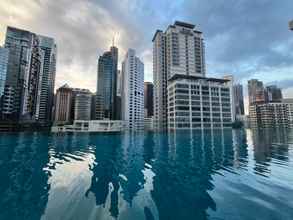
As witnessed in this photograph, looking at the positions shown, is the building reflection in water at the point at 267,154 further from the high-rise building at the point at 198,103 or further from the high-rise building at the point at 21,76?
the high-rise building at the point at 21,76

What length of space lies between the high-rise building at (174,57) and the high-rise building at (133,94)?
101 ft

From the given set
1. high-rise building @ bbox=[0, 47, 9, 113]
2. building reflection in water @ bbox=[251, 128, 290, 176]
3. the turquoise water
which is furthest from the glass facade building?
building reflection in water @ bbox=[251, 128, 290, 176]

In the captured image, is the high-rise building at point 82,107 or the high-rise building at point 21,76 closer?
the high-rise building at point 21,76

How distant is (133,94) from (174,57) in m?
58.8

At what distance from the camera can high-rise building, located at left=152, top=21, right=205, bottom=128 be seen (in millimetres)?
135625

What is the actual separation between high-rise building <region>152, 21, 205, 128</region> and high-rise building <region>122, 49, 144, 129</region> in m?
30.8

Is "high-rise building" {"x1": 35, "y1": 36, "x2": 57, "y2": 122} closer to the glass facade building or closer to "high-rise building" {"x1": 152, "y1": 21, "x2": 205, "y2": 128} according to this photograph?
the glass facade building

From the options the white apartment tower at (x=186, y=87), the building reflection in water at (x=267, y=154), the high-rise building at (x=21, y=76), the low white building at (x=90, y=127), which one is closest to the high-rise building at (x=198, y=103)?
the white apartment tower at (x=186, y=87)

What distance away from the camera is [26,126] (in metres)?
96.1

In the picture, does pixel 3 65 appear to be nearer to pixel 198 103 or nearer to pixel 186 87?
pixel 186 87

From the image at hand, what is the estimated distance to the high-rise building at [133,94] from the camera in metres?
164

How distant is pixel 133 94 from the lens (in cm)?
17162

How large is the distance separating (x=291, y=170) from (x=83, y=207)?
54.6 ft

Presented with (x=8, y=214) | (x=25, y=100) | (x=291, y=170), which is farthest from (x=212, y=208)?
(x=25, y=100)
